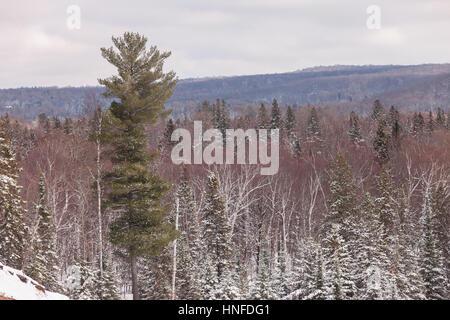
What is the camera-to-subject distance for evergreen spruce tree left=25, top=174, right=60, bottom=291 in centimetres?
2422

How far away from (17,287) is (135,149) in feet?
25.3

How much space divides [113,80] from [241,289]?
12900mm

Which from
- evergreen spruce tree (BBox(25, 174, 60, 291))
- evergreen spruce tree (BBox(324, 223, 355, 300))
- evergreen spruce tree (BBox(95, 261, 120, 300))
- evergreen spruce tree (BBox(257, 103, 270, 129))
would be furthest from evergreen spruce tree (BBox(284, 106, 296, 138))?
evergreen spruce tree (BBox(95, 261, 120, 300))

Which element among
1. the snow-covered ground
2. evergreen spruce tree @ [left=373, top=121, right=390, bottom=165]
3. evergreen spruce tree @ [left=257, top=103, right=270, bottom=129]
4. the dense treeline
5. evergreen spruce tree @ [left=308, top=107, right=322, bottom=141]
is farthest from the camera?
evergreen spruce tree @ [left=257, top=103, right=270, bottom=129]

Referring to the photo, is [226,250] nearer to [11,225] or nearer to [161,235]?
[161,235]

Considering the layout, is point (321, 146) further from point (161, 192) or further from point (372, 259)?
point (161, 192)

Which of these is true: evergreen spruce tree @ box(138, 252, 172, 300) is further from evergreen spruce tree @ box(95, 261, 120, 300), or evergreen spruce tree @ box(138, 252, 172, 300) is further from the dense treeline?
evergreen spruce tree @ box(95, 261, 120, 300)

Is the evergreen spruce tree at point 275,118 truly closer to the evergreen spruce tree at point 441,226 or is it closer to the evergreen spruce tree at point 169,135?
the evergreen spruce tree at point 169,135

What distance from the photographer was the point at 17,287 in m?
14.2

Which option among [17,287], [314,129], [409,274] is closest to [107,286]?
[17,287]

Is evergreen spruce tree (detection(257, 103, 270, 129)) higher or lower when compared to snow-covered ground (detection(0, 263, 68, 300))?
higher

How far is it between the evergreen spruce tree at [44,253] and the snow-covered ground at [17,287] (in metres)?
9.42

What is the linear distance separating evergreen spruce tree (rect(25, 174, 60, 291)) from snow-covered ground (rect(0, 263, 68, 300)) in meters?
9.42

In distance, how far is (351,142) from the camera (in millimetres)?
79250
